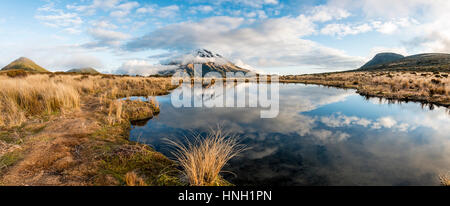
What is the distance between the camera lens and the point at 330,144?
649 cm

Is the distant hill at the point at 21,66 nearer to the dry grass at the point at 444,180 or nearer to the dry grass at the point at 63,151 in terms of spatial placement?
the dry grass at the point at 63,151

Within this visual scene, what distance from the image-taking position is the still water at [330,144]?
4.55 metres

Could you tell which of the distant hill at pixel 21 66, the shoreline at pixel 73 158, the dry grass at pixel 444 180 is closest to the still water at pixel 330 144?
the dry grass at pixel 444 180

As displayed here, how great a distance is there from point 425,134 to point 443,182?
4628 millimetres

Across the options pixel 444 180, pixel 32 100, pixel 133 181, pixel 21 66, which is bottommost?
pixel 444 180

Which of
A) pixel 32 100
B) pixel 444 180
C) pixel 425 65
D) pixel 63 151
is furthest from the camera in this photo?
pixel 425 65

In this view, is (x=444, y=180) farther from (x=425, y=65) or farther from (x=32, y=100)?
(x=425, y=65)

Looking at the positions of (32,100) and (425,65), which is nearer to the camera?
(32,100)

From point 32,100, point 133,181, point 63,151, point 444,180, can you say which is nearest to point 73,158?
point 63,151

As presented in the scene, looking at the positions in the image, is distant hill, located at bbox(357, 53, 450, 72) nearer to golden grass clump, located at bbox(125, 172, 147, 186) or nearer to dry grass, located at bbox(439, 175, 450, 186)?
dry grass, located at bbox(439, 175, 450, 186)

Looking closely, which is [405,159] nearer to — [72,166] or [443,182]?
[443,182]
